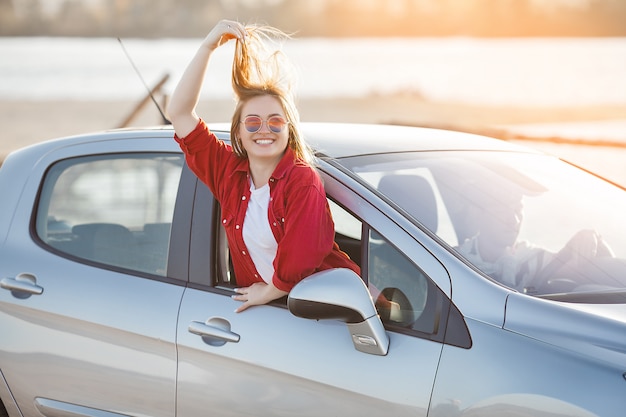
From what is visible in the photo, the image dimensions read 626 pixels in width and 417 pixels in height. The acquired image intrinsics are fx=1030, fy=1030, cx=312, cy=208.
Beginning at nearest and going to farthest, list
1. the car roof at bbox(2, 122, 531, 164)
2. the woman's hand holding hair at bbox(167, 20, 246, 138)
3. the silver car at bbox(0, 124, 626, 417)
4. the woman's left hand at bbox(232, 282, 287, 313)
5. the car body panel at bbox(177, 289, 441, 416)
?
the silver car at bbox(0, 124, 626, 417)
the car body panel at bbox(177, 289, 441, 416)
the woman's left hand at bbox(232, 282, 287, 313)
the woman's hand holding hair at bbox(167, 20, 246, 138)
the car roof at bbox(2, 122, 531, 164)

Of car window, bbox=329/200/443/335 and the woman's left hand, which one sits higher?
car window, bbox=329/200/443/335

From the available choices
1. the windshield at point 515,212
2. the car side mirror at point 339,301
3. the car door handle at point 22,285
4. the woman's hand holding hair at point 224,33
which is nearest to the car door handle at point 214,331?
the car side mirror at point 339,301

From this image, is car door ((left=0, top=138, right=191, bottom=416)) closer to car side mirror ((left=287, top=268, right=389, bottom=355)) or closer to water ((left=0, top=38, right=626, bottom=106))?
car side mirror ((left=287, top=268, right=389, bottom=355))

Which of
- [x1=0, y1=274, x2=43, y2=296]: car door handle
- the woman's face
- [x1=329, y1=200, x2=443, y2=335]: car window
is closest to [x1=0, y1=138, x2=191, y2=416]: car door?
[x1=0, y1=274, x2=43, y2=296]: car door handle

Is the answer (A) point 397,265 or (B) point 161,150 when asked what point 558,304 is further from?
(B) point 161,150

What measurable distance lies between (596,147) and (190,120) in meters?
11.3

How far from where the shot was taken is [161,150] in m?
3.90

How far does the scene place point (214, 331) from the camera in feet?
11.2

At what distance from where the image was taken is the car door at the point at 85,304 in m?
3.61

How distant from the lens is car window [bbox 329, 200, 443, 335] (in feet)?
9.98

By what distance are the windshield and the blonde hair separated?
0.23 meters

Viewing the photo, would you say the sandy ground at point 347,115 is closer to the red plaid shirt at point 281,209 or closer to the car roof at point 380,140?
the car roof at point 380,140

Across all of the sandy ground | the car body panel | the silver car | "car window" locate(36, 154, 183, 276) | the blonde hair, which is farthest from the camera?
the sandy ground

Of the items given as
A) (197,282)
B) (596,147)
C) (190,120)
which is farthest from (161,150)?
(596,147)
